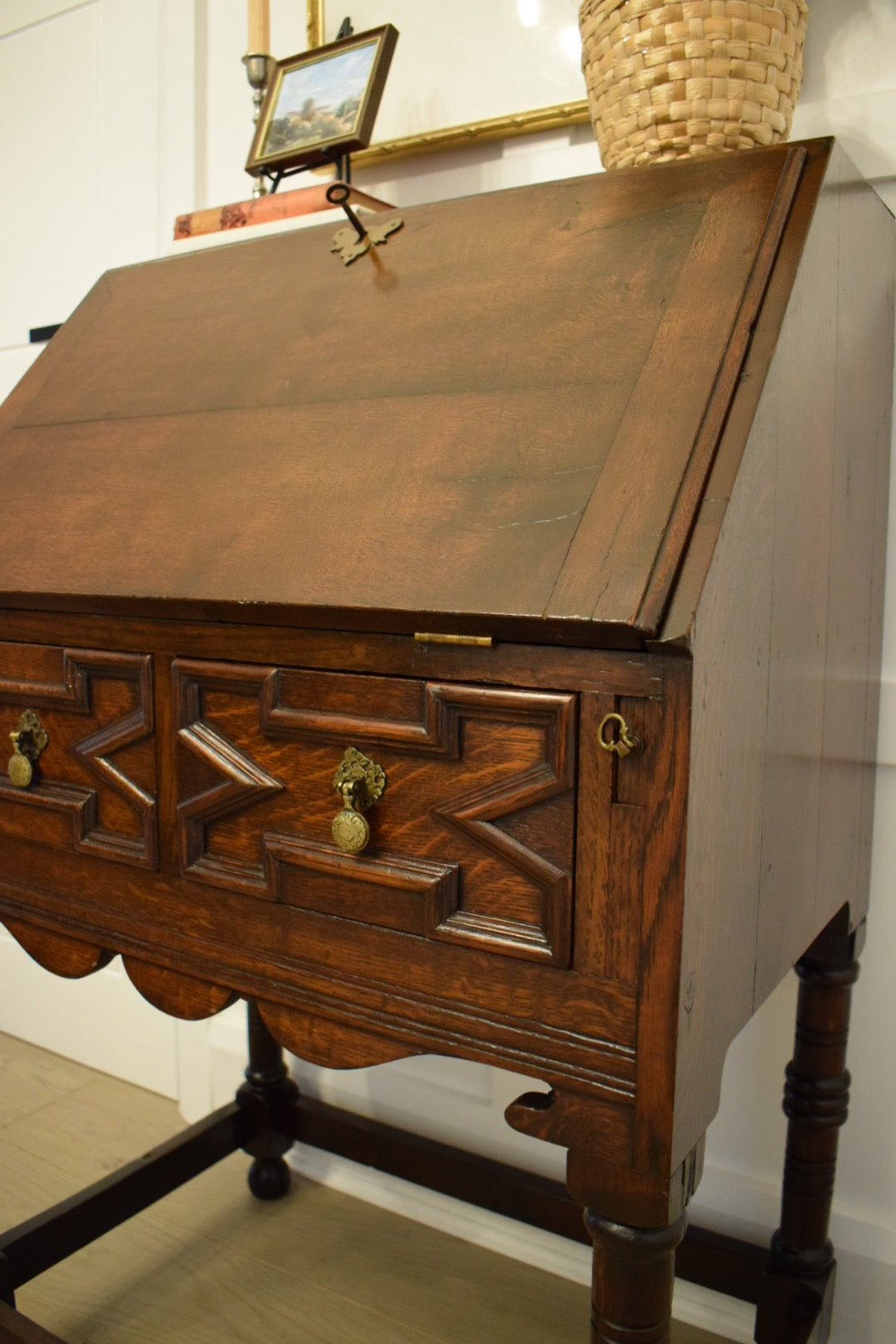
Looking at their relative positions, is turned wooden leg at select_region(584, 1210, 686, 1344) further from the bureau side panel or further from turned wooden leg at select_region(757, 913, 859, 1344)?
turned wooden leg at select_region(757, 913, 859, 1344)

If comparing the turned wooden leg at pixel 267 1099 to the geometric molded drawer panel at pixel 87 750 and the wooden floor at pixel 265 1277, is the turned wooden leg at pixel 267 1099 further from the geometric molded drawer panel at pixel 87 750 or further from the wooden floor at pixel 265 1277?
the geometric molded drawer panel at pixel 87 750

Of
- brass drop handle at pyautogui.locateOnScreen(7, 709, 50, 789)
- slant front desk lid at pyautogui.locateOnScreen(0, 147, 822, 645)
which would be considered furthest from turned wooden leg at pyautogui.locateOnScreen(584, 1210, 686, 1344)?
brass drop handle at pyautogui.locateOnScreen(7, 709, 50, 789)

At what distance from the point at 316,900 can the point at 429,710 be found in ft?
0.74

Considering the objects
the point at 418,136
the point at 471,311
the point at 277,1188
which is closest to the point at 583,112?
the point at 418,136

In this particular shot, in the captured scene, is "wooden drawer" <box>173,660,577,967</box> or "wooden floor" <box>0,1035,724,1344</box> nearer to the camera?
"wooden drawer" <box>173,660,577,967</box>

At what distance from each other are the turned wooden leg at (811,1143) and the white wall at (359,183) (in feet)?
0.32

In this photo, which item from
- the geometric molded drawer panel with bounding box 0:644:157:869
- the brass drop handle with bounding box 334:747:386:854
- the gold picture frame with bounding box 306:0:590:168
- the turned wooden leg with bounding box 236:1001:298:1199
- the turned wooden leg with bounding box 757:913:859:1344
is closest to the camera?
the brass drop handle with bounding box 334:747:386:854

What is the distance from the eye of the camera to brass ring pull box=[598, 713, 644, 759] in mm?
754

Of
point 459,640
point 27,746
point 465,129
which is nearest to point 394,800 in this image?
point 459,640

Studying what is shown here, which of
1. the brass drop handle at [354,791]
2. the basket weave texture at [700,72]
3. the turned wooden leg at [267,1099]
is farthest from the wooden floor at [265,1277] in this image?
the basket weave texture at [700,72]

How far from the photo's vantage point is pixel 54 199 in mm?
2322

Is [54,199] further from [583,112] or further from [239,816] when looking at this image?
[239,816]

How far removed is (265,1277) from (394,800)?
3.95 ft

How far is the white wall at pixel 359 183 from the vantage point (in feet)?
4.50
